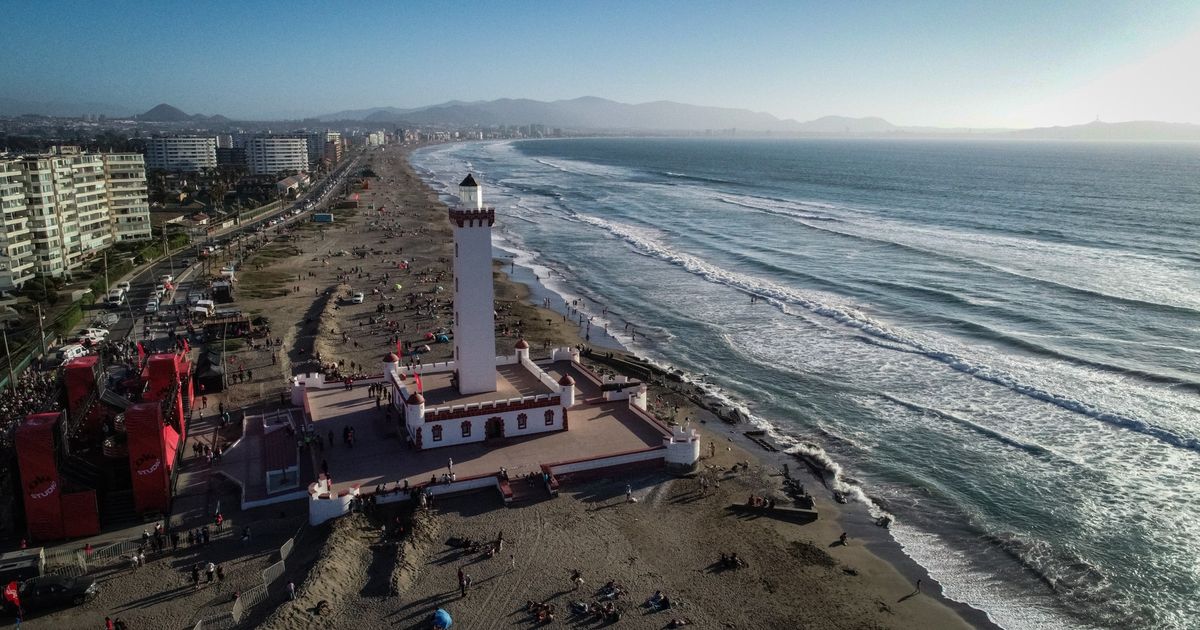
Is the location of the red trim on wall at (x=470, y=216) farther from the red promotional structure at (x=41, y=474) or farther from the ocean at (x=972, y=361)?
the ocean at (x=972, y=361)

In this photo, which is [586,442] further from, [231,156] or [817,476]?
[231,156]

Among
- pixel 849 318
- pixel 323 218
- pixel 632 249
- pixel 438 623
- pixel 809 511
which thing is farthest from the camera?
pixel 323 218

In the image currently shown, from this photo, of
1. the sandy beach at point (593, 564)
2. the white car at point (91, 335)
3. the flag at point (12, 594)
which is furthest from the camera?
the white car at point (91, 335)

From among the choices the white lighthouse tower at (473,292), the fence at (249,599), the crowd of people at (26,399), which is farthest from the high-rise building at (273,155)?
the fence at (249,599)

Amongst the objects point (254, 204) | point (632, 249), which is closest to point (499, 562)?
point (632, 249)

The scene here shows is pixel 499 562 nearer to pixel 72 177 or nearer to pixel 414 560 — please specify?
pixel 414 560

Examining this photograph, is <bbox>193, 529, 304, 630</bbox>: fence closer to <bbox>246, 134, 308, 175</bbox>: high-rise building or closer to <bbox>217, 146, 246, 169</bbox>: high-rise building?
<bbox>246, 134, 308, 175</bbox>: high-rise building
